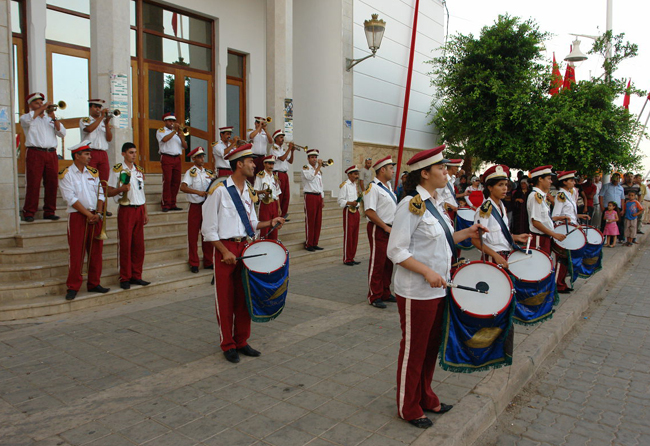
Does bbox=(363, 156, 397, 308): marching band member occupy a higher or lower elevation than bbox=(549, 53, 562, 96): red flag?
lower

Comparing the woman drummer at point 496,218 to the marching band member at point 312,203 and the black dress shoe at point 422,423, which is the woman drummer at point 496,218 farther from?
the marching band member at point 312,203

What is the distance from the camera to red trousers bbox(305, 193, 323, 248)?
10.6 m

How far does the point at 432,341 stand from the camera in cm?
349

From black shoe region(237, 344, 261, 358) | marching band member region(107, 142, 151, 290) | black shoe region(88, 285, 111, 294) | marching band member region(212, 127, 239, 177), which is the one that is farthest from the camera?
marching band member region(212, 127, 239, 177)

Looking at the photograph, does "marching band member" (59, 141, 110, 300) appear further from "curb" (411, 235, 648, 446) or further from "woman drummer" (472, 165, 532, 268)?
"curb" (411, 235, 648, 446)

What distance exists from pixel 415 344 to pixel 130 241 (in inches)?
200

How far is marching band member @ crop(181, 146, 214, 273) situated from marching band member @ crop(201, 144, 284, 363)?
134 inches

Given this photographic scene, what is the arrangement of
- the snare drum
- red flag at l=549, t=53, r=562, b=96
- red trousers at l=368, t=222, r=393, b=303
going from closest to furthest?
the snare drum
red trousers at l=368, t=222, r=393, b=303
red flag at l=549, t=53, r=562, b=96

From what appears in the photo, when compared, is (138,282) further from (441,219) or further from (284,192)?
(441,219)

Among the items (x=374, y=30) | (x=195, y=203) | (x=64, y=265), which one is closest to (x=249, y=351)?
(x=64, y=265)

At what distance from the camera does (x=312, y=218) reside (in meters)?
10.6

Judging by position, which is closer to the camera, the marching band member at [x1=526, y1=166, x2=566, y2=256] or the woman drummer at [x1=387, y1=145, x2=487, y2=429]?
the woman drummer at [x1=387, y1=145, x2=487, y2=429]

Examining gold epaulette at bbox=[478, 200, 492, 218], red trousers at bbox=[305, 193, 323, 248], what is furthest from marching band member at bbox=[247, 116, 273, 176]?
gold epaulette at bbox=[478, 200, 492, 218]

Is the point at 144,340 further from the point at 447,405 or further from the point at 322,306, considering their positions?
the point at 447,405
